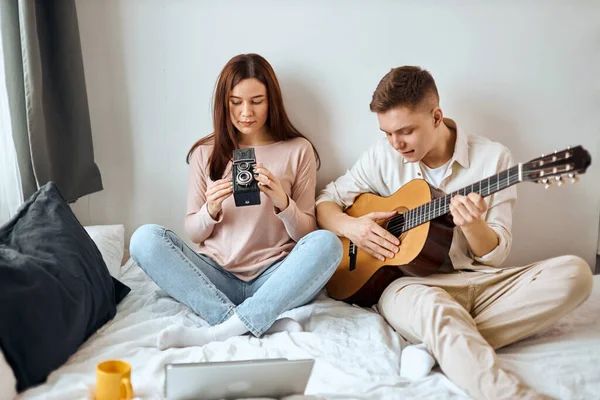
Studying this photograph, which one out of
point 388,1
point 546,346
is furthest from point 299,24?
point 546,346

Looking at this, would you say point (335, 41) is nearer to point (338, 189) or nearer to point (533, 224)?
point (338, 189)

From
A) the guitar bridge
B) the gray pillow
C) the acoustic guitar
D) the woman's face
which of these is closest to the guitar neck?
the acoustic guitar

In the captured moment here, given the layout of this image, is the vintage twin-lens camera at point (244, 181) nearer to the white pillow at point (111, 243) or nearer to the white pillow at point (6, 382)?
the white pillow at point (111, 243)

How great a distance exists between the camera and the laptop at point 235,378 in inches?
44.2

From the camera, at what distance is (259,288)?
171cm

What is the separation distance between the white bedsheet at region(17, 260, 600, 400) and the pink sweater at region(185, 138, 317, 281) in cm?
20

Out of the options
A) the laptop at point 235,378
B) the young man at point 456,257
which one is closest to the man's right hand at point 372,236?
the young man at point 456,257

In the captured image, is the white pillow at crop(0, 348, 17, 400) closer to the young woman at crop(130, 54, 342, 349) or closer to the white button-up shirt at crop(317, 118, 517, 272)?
the young woman at crop(130, 54, 342, 349)

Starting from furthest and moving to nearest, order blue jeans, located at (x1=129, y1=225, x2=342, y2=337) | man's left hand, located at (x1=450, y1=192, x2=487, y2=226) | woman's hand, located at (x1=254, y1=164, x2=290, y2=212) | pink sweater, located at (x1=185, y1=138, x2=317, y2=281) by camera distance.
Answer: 1. pink sweater, located at (x1=185, y1=138, x2=317, y2=281)
2. woman's hand, located at (x1=254, y1=164, x2=290, y2=212)
3. blue jeans, located at (x1=129, y1=225, x2=342, y2=337)
4. man's left hand, located at (x1=450, y1=192, x2=487, y2=226)

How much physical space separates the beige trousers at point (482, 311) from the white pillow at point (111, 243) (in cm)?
80

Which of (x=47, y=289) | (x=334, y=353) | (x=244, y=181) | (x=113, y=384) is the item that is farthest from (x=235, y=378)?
(x=244, y=181)

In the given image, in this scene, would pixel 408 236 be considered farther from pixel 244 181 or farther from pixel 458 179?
pixel 244 181

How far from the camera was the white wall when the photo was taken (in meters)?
2.04

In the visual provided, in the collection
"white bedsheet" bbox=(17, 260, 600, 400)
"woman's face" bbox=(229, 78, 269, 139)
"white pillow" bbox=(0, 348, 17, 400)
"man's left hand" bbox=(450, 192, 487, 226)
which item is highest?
"woman's face" bbox=(229, 78, 269, 139)
